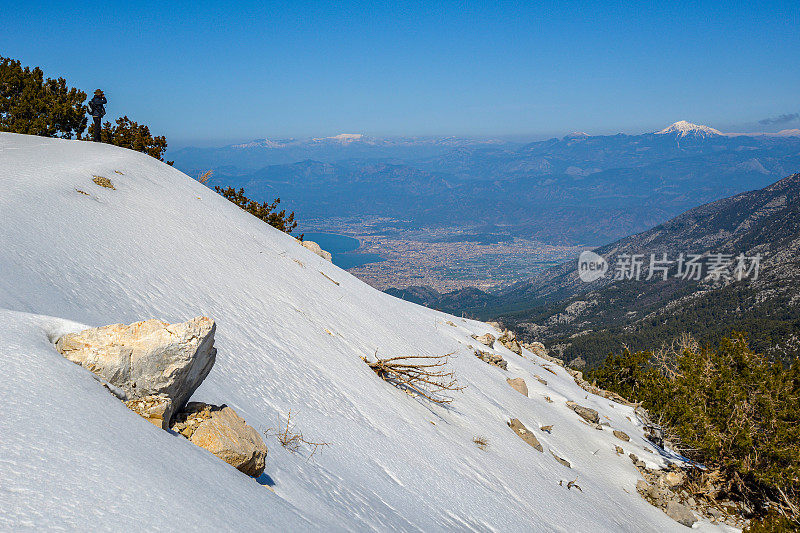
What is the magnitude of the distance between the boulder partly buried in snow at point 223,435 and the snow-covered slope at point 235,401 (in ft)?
0.56

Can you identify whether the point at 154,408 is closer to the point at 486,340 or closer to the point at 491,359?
the point at 491,359

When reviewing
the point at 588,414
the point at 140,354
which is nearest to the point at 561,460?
the point at 588,414

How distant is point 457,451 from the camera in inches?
299

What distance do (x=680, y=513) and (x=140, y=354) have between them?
38.5 ft

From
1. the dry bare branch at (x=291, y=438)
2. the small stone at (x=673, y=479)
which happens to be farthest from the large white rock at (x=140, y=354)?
the small stone at (x=673, y=479)

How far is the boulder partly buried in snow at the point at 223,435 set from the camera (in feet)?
11.9

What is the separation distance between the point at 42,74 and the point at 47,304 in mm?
27410

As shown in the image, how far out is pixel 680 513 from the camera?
32.7 ft

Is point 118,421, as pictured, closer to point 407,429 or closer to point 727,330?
point 407,429

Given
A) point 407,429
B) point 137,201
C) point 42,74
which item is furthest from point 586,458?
point 42,74

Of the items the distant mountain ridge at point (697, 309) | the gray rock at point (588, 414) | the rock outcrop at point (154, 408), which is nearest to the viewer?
the rock outcrop at point (154, 408)

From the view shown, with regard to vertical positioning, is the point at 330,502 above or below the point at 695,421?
above

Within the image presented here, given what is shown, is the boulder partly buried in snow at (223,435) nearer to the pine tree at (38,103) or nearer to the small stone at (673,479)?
the small stone at (673,479)

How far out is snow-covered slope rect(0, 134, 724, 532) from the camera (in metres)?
2.61
